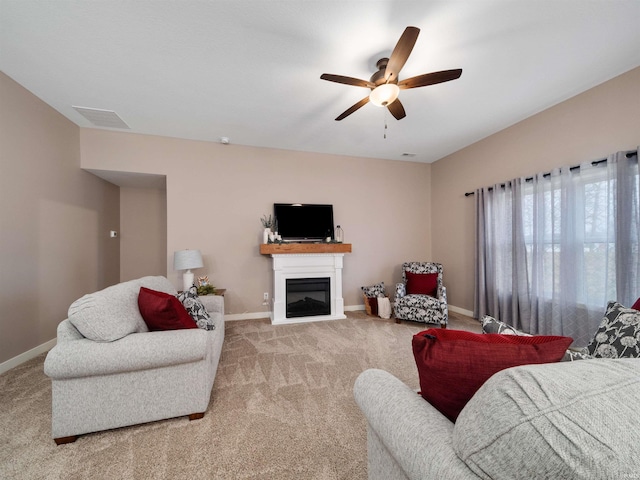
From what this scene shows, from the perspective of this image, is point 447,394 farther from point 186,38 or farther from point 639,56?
point 639,56

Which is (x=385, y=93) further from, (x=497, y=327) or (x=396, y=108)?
(x=497, y=327)

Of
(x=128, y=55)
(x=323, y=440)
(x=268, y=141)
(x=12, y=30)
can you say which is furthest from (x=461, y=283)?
(x=12, y=30)

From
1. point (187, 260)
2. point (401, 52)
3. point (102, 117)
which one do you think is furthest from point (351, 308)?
point (102, 117)

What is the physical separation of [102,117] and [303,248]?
302cm

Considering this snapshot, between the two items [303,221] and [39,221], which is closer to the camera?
[39,221]

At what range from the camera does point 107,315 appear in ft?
5.08

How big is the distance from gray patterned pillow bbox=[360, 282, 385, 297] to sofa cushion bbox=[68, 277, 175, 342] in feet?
10.4

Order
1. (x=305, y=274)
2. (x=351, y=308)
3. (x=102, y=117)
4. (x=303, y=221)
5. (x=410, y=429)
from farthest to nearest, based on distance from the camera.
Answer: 1. (x=351, y=308)
2. (x=303, y=221)
3. (x=305, y=274)
4. (x=102, y=117)
5. (x=410, y=429)

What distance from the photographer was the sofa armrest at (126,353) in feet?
4.64

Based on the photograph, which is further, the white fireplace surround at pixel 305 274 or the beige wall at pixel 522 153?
the white fireplace surround at pixel 305 274

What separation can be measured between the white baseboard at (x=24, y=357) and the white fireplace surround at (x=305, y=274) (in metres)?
2.53

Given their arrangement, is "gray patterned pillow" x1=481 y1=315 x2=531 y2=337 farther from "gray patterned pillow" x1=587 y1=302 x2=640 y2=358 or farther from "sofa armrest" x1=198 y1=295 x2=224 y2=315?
"sofa armrest" x1=198 y1=295 x2=224 y2=315

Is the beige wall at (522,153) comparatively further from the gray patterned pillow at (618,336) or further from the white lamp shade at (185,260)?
the white lamp shade at (185,260)

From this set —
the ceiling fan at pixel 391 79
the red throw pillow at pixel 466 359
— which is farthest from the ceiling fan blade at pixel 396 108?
the red throw pillow at pixel 466 359
